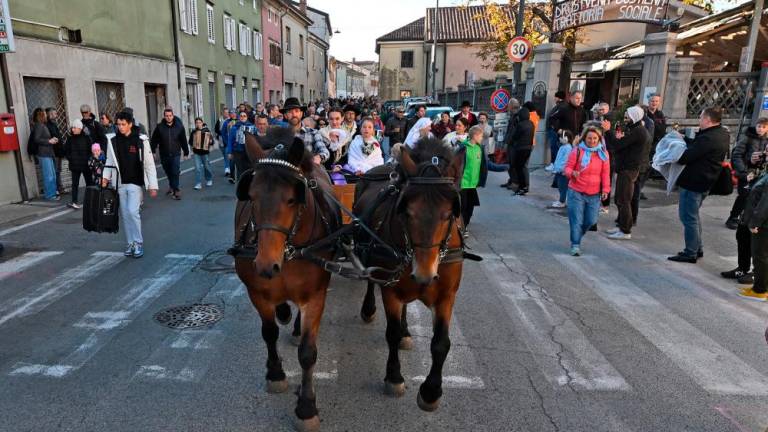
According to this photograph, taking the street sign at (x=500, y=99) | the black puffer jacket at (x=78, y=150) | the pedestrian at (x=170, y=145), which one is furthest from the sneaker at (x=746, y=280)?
the black puffer jacket at (x=78, y=150)

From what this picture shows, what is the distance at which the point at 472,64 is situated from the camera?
5012 centimetres

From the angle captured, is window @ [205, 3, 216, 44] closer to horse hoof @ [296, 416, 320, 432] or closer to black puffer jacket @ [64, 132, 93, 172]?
black puffer jacket @ [64, 132, 93, 172]

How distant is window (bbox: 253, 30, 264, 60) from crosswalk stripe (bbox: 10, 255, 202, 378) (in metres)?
26.9

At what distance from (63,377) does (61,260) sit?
3.64 metres

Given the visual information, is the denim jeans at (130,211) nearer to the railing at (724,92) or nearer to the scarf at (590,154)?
the scarf at (590,154)

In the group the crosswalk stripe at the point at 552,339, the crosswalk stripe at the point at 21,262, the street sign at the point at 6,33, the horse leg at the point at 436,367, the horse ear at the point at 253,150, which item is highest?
the street sign at the point at 6,33

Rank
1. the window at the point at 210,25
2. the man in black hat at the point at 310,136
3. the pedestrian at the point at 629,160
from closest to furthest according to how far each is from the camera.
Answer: the man in black hat at the point at 310,136 < the pedestrian at the point at 629,160 < the window at the point at 210,25

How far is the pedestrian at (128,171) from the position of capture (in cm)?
700

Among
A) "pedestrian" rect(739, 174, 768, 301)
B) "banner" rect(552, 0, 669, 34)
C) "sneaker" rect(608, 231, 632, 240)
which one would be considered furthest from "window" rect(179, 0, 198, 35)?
"pedestrian" rect(739, 174, 768, 301)

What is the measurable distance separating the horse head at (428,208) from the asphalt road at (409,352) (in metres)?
1.29

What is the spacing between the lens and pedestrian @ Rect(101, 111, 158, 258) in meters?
7.00

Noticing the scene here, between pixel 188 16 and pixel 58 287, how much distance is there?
1698 cm

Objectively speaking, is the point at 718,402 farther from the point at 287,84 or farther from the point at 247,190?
the point at 287,84

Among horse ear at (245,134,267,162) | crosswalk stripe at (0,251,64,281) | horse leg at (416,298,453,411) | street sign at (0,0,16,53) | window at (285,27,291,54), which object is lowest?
crosswalk stripe at (0,251,64,281)
